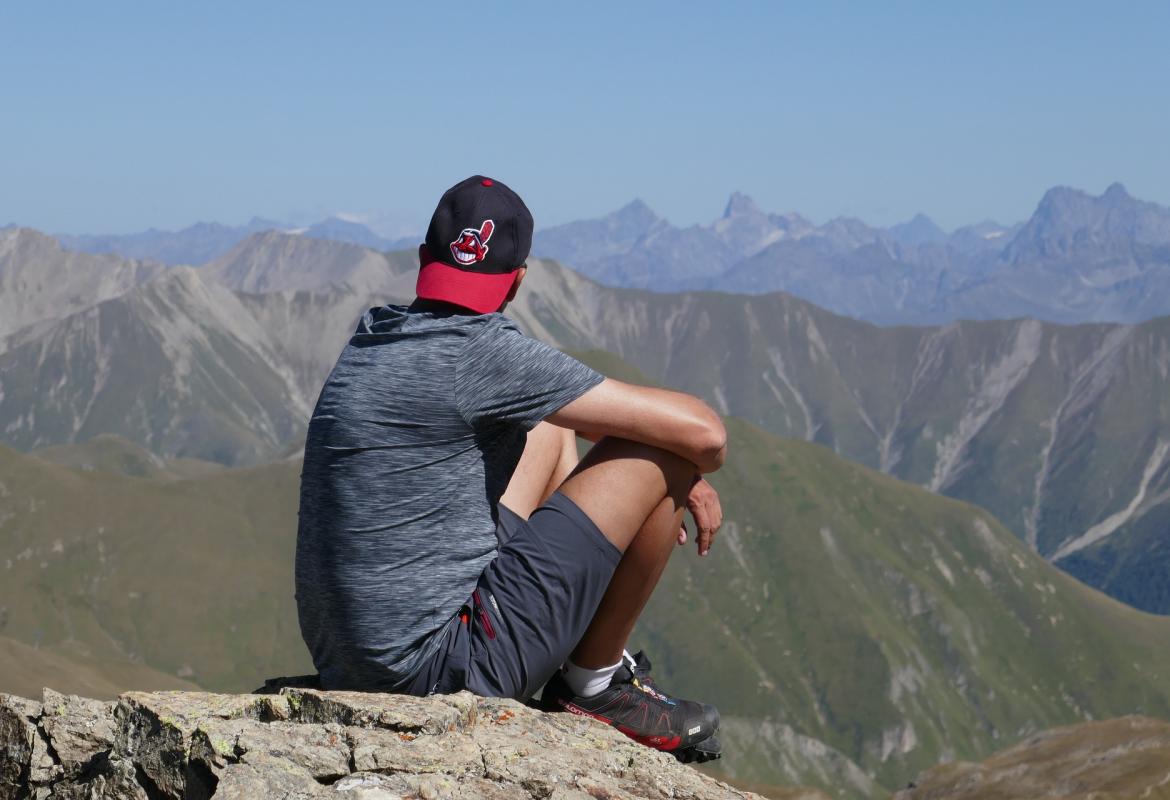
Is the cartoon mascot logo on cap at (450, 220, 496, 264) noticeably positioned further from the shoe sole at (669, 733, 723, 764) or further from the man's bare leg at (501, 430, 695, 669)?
the shoe sole at (669, 733, 723, 764)

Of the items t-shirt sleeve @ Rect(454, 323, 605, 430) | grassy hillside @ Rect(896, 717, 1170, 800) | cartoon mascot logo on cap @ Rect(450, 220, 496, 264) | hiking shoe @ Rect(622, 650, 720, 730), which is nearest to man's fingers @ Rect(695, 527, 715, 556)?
hiking shoe @ Rect(622, 650, 720, 730)

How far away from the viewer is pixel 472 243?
31.2 feet

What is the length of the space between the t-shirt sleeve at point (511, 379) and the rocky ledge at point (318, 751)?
7.53 ft

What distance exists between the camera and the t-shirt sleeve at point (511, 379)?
9.17 m

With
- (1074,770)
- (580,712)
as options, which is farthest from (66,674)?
(580,712)

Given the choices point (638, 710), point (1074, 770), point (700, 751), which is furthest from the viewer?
point (1074, 770)

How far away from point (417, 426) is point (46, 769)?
3.95m

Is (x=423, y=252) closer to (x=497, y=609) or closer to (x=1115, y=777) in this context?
(x=497, y=609)

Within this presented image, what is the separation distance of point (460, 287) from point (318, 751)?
11.5 ft

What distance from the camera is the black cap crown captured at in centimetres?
→ 949

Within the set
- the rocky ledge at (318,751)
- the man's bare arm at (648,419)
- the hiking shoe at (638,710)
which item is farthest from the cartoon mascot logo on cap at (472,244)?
the hiking shoe at (638,710)

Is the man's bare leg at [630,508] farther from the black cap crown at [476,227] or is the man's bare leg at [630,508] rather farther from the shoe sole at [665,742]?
the black cap crown at [476,227]

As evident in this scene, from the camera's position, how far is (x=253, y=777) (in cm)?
809

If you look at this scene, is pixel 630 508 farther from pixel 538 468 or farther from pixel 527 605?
pixel 538 468
